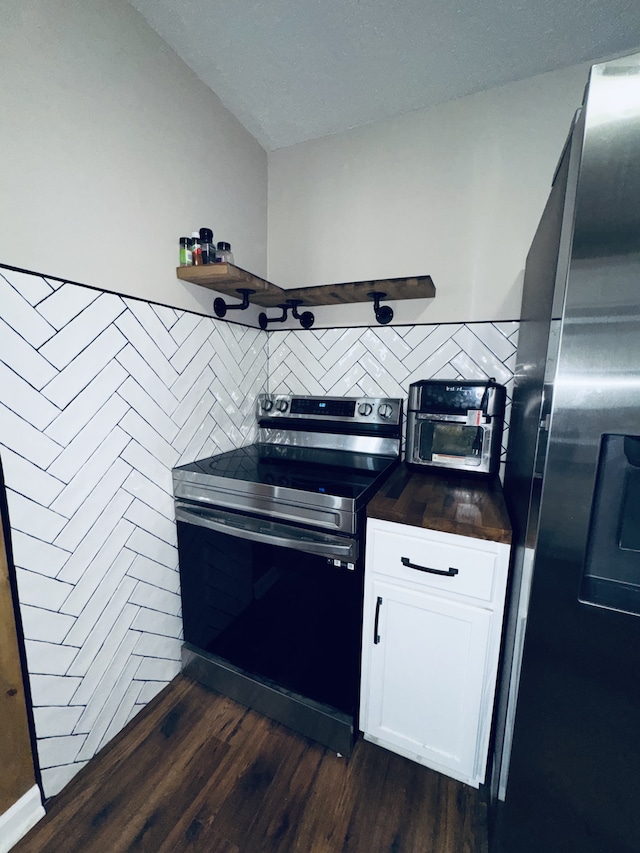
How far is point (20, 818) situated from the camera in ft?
3.38

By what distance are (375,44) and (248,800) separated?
8.64ft

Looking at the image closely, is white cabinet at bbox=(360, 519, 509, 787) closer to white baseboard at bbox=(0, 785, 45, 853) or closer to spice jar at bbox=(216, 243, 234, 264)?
white baseboard at bbox=(0, 785, 45, 853)

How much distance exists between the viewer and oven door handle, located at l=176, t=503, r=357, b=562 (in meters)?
1.15

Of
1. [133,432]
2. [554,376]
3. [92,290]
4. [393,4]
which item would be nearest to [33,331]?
[92,290]

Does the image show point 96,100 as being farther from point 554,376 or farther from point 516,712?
point 516,712

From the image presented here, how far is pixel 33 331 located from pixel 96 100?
76 centimetres

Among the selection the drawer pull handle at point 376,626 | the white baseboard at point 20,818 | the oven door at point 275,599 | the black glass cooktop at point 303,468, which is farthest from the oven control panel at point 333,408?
the white baseboard at point 20,818

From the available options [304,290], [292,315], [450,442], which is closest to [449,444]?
[450,442]

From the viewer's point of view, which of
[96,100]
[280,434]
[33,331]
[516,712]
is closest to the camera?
[516,712]

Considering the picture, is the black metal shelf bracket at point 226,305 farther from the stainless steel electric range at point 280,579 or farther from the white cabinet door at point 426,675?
the white cabinet door at point 426,675

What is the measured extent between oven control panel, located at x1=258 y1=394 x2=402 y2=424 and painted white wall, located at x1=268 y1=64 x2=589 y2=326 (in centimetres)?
42

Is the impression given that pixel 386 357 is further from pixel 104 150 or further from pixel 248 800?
pixel 248 800

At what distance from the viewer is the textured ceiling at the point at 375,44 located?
1.16 metres

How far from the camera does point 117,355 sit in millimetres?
1196
